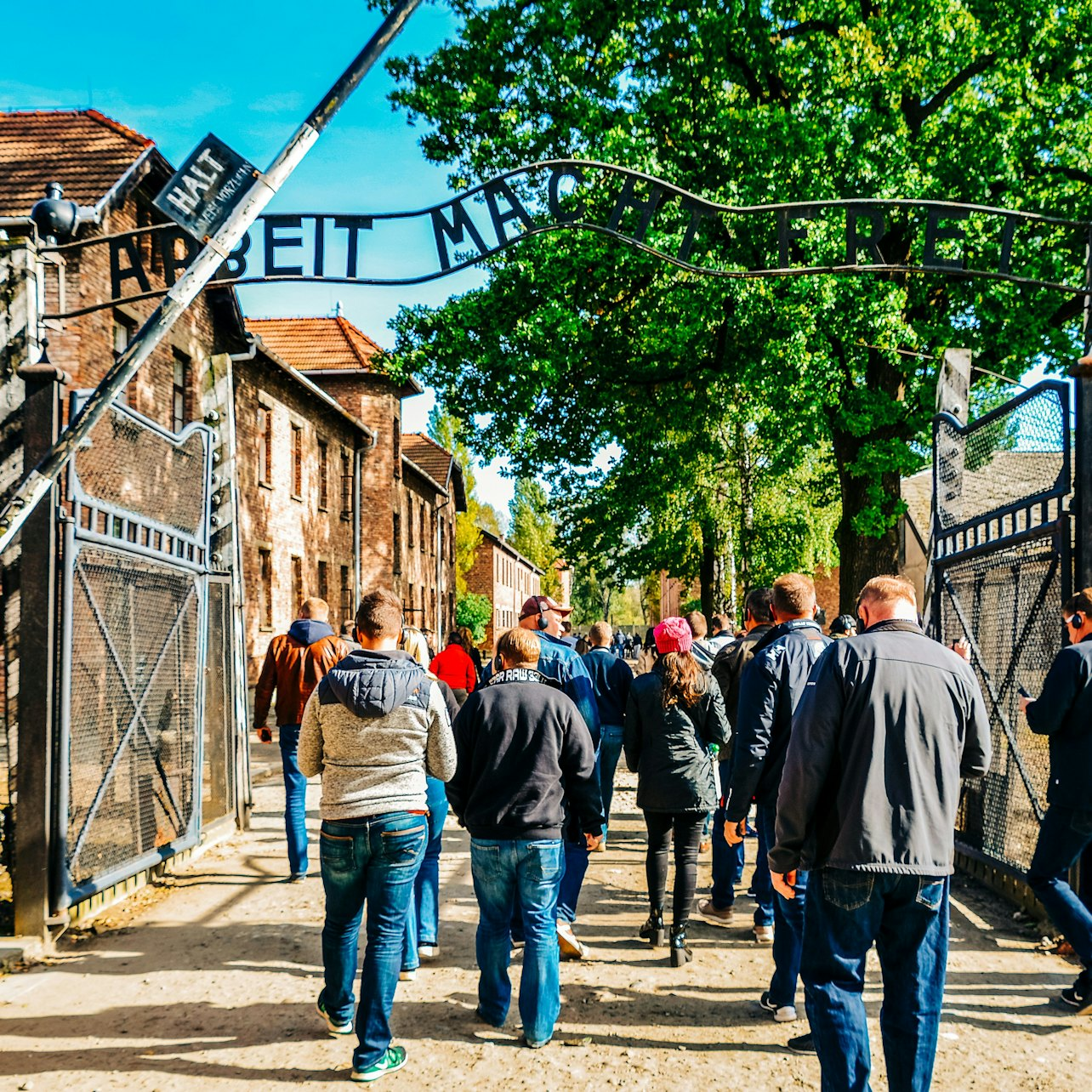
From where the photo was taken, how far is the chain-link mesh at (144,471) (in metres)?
7.32

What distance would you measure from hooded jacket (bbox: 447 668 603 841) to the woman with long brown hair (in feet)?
3.63

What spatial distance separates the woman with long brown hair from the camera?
6.09 meters

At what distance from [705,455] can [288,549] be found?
11.5 metres

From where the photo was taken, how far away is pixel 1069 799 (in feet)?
17.1

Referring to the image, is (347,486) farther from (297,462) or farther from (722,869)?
(722,869)

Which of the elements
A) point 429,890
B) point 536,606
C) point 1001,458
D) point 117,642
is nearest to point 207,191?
point 117,642

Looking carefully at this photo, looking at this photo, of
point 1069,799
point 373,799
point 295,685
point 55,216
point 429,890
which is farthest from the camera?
point 295,685

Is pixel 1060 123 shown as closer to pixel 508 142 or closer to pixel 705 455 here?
pixel 508 142

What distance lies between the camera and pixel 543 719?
501 cm

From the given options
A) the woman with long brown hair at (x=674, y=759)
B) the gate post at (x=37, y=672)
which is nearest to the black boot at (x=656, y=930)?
the woman with long brown hair at (x=674, y=759)

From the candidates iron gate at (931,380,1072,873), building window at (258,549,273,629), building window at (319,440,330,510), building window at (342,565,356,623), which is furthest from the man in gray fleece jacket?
building window at (342,565,356,623)

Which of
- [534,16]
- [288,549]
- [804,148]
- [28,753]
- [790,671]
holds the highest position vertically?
[534,16]

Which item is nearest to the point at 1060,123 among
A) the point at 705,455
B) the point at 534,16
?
the point at 534,16

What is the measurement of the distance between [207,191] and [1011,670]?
236 inches
